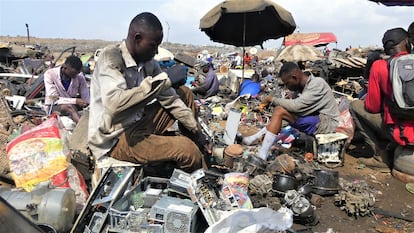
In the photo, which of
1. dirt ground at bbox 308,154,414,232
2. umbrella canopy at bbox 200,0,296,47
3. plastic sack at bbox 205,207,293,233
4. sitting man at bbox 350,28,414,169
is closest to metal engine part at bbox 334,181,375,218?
dirt ground at bbox 308,154,414,232

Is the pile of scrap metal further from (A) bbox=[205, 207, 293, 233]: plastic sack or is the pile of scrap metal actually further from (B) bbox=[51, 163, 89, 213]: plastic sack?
(B) bbox=[51, 163, 89, 213]: plastic sack

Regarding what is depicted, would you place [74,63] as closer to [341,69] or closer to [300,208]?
[300,208]

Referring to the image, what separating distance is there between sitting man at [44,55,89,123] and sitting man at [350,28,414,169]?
4.21 metres

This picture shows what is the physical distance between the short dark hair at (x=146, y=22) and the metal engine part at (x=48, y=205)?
146cm

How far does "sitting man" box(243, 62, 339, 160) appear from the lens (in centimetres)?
505

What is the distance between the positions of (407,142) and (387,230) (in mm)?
1428

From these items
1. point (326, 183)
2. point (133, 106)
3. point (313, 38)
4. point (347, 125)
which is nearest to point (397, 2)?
point (347, 125)

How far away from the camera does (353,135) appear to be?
5.55 meters

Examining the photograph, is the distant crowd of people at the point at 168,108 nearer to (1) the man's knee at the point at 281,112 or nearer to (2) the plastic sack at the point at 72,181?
(1) the man's knee at the point at 281,112

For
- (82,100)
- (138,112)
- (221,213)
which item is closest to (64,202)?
(138,112)

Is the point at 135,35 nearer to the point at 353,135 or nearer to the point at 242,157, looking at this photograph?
the point at 242,157

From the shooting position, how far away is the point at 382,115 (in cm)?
482

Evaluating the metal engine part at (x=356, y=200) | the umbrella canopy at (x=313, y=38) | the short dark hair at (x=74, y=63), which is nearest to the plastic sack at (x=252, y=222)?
the metal engine part at (x=356, y=200)

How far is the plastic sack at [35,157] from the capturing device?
349 centimetres
